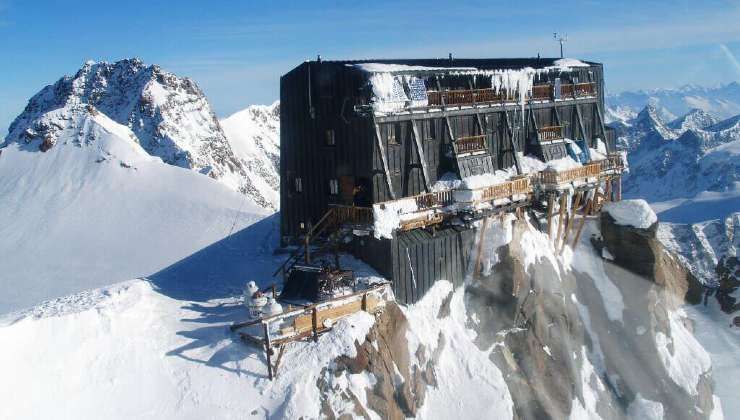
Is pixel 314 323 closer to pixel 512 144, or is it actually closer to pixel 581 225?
pixel 512 144

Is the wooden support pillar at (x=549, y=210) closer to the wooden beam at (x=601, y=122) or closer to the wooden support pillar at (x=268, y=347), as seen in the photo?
the wooden beam at (x=601, y=122)

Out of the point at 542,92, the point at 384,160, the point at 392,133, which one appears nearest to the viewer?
the point at 384,160

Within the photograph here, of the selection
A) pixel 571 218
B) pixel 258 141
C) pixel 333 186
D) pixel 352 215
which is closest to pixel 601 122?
pixel 571 218

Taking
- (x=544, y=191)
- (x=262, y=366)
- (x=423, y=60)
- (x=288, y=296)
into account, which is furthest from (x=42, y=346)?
(x=423, y=60)

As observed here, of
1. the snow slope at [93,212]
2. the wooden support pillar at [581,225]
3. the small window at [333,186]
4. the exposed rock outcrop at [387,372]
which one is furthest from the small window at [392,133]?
the snow slope at [93,212]

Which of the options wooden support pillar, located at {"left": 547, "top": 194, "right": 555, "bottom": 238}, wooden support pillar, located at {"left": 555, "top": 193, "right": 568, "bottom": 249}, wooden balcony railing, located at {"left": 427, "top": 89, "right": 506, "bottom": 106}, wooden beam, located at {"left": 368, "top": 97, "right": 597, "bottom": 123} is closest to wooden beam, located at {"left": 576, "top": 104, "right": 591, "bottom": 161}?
wooden beam, located at {"left": 368, "top": 97, "right": 597, "bottom": 123}

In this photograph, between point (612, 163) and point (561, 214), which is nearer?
point (561, 214)
